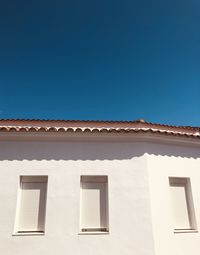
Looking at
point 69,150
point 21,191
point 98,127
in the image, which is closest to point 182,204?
point 69,150

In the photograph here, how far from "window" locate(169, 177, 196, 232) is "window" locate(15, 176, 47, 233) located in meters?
3.82

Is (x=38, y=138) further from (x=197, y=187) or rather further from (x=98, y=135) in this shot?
(x=197, y=187)

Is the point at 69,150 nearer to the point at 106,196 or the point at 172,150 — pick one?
the point at 106,196

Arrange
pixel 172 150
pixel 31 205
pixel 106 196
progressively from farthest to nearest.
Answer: pixel 172 150, pixel 106 196, pixel 31 205

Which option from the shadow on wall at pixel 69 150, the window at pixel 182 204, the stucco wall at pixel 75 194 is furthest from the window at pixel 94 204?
the window at pixel 182 204

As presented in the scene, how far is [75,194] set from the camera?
643 centimetres

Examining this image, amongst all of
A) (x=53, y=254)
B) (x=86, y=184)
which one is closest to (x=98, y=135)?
(x=86, y=184)

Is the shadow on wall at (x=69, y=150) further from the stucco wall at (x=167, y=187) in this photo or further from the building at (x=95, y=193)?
the stucco wall at (x=167, y=187)

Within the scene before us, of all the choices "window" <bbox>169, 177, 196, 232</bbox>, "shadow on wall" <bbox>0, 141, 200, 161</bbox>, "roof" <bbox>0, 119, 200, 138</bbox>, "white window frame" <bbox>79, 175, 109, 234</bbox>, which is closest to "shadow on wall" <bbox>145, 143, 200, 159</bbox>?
"shadow on wall" <bbox>0, 141, 200, 161</bbox>

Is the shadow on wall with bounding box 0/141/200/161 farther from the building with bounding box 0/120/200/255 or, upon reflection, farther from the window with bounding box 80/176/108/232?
the window with bounding box 80/176/108/232

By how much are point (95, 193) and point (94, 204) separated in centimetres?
30

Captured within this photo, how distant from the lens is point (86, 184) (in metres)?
6.73

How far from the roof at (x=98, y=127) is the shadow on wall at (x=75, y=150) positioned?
1.50ft

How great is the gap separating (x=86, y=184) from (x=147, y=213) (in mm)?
1880
